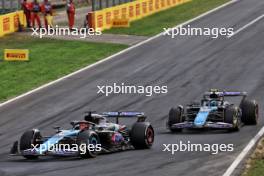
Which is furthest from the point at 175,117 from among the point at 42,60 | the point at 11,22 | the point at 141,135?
the point at 11,22

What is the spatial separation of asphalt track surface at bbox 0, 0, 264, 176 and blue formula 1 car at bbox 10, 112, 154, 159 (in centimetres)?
26

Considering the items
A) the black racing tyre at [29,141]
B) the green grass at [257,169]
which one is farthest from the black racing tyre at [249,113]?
the black racing tyre at [29,141]

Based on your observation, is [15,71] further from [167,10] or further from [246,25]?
[167,10]

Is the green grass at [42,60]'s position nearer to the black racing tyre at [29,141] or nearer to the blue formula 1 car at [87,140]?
the blue formula 1 car at [87,140]

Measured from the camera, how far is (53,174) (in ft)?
54.5

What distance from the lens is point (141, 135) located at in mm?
19953

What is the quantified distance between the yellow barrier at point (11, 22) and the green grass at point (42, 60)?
0.67m

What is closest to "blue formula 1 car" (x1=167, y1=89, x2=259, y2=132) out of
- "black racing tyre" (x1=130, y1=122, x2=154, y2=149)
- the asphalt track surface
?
the asphalt track surface

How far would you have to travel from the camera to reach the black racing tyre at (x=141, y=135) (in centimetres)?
1992

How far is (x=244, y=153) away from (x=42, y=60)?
22.1 metres

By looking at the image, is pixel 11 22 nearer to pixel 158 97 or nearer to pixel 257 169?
pixel 158 97

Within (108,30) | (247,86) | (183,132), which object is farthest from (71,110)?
(108,30)

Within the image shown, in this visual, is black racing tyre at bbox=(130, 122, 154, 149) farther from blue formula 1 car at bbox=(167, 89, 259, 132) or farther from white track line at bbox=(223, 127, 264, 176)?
blue formula 1 car at bbox=(167, 89, 259, 132)

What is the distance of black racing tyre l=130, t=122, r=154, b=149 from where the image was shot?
1992 cm
